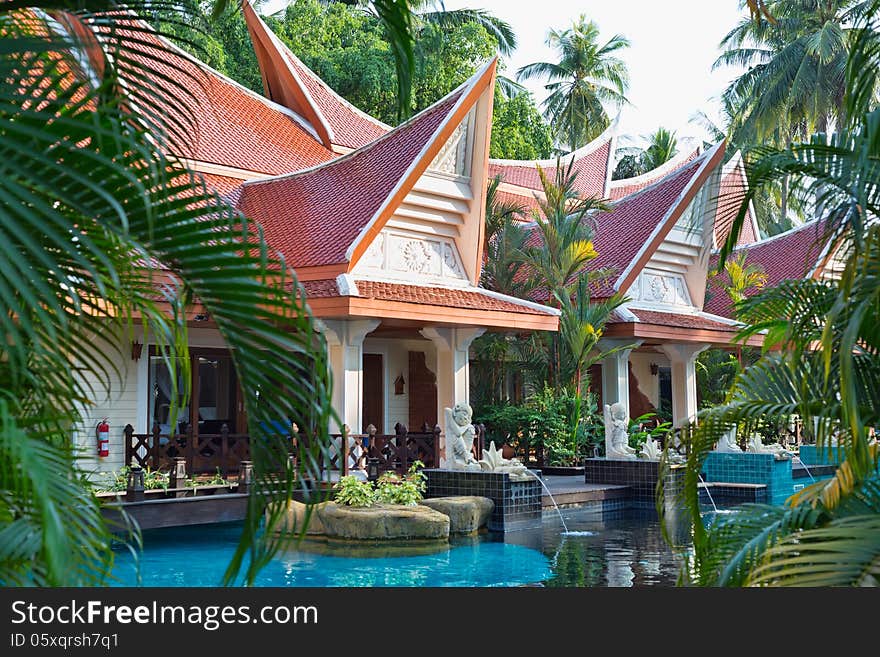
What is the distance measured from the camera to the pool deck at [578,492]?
46.5 ft

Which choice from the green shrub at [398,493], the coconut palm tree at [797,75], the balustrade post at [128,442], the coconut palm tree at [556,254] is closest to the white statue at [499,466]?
the green shrub at [398,493]

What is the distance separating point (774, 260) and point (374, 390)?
12093 mm

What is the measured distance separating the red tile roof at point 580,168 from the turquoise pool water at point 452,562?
12512mm

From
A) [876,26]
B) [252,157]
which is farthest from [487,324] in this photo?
[876,26]

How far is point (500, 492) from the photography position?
12.9m

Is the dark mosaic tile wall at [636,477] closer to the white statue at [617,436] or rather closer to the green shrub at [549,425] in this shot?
the white statue at [617,436]

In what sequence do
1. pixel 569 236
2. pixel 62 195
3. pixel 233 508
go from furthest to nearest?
1. pixel 569 236
2. pixel 233 508
3. pixel 62 195

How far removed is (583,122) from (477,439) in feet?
93.9

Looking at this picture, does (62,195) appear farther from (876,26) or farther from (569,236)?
(569,236)

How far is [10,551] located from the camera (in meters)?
2.67

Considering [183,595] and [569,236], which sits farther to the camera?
[569,236]

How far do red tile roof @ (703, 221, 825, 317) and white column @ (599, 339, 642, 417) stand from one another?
4.70 metres

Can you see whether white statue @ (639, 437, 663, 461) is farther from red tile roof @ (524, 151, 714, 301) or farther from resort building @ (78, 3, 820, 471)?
red tile roof @ (524, 151, 714, 301)

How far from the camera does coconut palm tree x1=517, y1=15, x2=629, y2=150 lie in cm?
4131
